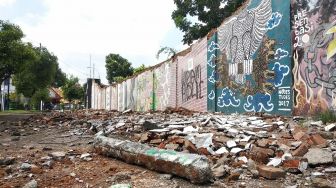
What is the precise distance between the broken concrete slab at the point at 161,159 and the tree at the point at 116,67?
146ft

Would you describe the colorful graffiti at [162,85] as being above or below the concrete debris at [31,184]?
above

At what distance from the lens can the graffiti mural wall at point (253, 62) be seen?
843cm

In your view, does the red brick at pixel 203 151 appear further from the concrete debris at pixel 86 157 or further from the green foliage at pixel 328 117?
the green foliage at pixel 328 117

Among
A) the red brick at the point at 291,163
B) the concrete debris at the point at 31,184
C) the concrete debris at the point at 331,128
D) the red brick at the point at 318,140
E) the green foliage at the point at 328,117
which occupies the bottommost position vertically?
the concrete debris at the point at 31,184

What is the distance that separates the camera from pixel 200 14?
2909cm

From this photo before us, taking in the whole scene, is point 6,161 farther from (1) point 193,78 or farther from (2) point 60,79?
(2) point 60,79

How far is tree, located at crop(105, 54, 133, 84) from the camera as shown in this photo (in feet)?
164

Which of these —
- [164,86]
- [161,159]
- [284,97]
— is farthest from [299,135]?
[164,86]

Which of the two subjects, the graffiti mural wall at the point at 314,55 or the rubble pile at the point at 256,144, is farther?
the graffiti mural wall at the point at 314,55

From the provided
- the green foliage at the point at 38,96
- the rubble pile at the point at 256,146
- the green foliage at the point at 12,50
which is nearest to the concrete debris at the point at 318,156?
the rubble pile at the point at 256,146

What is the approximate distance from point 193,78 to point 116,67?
121ft

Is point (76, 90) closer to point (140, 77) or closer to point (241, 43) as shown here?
point (140, 77)

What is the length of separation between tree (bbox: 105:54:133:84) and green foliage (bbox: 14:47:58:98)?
10.4 meters

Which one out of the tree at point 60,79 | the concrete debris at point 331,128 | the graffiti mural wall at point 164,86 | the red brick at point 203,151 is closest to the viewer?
the red brick at point 203,151
